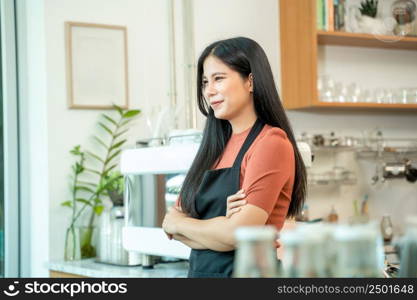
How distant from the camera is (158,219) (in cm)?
256

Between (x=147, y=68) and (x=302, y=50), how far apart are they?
90 cm

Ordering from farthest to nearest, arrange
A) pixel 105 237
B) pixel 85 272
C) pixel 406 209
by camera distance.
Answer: pixel 406 209 → pixel 105 237 → pixel 85 272

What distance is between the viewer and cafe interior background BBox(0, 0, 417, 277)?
10.7 ft

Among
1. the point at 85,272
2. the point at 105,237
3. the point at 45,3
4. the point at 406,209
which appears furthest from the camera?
the point at 406,209

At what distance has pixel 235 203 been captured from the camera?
1.49 metres

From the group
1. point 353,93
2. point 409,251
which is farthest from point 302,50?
point 409,251

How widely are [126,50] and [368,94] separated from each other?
146 cm

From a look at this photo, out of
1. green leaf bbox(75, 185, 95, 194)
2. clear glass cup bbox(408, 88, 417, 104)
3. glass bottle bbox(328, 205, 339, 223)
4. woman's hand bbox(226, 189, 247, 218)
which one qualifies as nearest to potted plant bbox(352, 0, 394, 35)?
clear glass cup bbox(408, 88, 417, 104)

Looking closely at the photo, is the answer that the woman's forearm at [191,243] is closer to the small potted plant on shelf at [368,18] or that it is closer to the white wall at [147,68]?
the white wall at [147,68]

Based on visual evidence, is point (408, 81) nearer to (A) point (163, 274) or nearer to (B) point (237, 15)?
(B) point (237, 15)

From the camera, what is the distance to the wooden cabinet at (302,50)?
3.78 m

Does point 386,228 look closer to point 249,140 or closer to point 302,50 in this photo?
point 302,50

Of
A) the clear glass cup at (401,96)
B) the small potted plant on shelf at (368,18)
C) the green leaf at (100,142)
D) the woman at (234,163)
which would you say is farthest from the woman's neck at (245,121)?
the clear glass cup at (401,96)

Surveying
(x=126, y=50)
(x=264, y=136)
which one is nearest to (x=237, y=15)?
(x=126, y=50)
